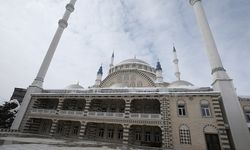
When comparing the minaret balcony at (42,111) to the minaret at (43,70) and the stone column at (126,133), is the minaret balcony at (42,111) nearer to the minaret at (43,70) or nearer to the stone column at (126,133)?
the minaret at (43,70)

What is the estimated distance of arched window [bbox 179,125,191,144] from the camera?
15.9 meters

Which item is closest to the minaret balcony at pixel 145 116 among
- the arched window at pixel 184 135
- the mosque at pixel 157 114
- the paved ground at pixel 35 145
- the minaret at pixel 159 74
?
the mosque at pixel 157 114

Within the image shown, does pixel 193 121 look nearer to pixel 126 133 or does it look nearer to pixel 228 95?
pixel 228 95

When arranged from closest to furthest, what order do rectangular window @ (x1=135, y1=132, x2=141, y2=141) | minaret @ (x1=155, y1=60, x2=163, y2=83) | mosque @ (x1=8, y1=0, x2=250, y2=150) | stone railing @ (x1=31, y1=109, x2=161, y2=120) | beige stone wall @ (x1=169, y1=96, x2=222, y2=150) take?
beige stone wall @ (x1=169, y1=96, x2=222, y2=150)
mosque @ (x1=8, y1=0, x2=250, y2=150)
stone railing @ (x1=31, y1=109, x2=161, y2=120)
rectangular window @ (x1=135, y1=132, x2=141, y2=141)
minaret @ (x1=155, y1=60, x2=163, y2=83)

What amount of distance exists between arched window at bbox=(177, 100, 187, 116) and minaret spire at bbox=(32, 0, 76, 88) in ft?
77.4

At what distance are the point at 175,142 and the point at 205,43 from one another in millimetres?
15305

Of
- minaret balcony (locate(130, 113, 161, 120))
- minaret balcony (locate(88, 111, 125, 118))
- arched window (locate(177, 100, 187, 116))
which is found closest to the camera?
arched window (locate(177, 100, 187, 116))

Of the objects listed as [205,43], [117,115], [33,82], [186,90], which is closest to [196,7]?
[205,43]

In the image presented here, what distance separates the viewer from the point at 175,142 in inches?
634

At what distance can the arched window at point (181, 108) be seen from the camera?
57.0ft

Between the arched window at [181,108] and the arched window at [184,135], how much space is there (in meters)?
1.45

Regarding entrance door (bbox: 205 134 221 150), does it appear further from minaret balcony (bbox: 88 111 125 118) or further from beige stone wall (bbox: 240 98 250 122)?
minaret balcony (bbox: 88 111 125 118)

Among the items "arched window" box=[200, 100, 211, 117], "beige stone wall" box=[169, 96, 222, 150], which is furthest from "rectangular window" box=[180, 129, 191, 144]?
"arched window" box=[200, 100, 211, 117]

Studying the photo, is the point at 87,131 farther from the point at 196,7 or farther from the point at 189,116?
the point at 196,7
